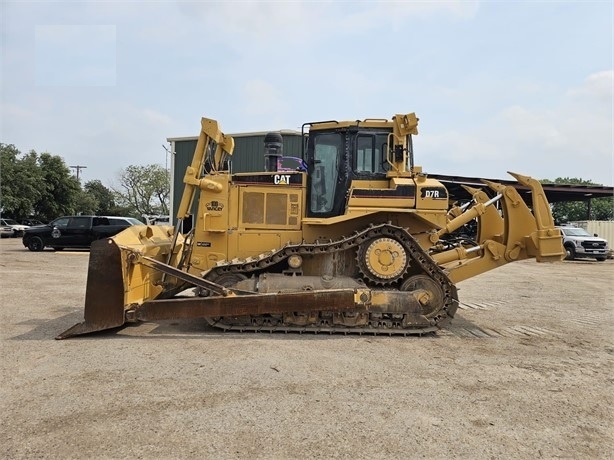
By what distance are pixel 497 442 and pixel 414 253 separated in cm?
361

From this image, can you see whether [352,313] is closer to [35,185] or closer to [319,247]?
[319,247]

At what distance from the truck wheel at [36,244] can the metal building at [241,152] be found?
19.7 feet

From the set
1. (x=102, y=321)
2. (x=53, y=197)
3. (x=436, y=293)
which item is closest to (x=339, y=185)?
(x=436, y=293)

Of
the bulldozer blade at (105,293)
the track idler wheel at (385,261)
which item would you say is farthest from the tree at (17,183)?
the track idler wheel at (385,261)

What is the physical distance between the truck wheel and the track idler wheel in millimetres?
19746

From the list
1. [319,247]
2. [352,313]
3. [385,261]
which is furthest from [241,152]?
[352,313]

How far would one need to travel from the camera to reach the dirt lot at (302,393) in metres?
3.59

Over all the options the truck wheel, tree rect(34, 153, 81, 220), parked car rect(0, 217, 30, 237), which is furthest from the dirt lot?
tree rect(34, 153, 81, 220)

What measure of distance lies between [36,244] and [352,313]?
1991 centimetres

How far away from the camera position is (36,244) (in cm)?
2175

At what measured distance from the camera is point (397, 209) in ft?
23.7

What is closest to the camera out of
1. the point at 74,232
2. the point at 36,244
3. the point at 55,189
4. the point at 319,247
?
the point at 319,247

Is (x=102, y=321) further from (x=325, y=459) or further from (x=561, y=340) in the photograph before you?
(x=561, y=340)

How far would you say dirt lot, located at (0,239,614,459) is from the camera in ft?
11.8
